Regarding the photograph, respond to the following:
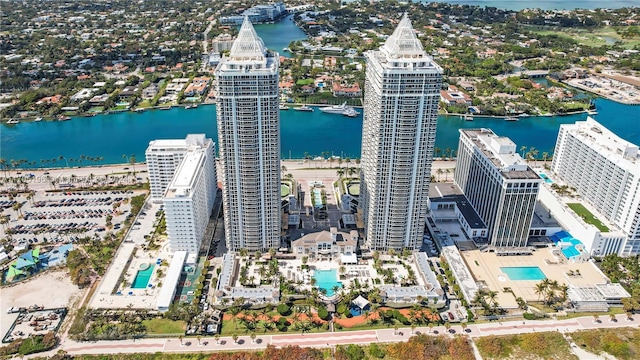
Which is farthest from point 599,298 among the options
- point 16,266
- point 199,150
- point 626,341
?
point 16,266

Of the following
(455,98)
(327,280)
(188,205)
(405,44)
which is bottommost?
(327,280)

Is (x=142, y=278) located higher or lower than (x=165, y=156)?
lower

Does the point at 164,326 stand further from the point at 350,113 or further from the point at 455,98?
the point at 455,98

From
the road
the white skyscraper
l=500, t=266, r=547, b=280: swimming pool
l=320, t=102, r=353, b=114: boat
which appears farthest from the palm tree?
l=320, t=102, r=353, b=114: boat

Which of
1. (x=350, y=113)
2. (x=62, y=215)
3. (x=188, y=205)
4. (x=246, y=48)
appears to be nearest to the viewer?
(x=246, y=48)

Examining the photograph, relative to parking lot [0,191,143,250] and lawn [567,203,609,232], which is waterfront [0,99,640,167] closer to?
parking lot [0,191,143,250]

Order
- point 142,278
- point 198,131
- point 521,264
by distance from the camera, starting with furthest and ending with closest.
A: point 198,131 < point 521,264 < point 142,278

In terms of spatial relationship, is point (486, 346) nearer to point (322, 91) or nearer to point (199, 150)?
point (199, 150)

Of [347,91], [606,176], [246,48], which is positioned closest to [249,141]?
[246,48]

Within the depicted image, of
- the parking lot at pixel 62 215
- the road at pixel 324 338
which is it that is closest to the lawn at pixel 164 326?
the road at pixel 324 338
